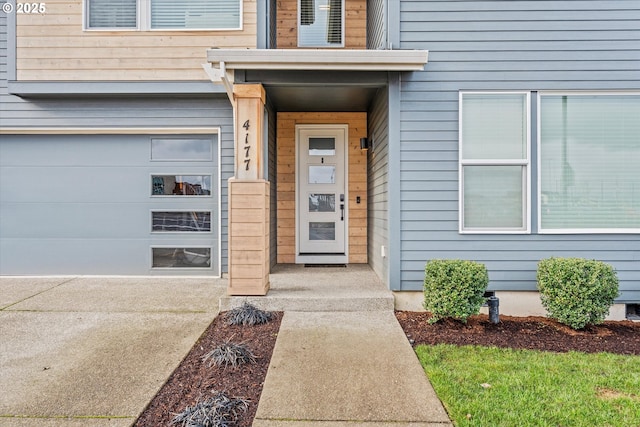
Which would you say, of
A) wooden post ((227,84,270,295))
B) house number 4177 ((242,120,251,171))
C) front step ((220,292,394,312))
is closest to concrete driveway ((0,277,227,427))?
front step ((220,292,394,312))

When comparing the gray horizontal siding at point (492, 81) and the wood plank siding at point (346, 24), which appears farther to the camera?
the wood plank siding at point (346, 24)

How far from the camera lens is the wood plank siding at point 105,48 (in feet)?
16.3

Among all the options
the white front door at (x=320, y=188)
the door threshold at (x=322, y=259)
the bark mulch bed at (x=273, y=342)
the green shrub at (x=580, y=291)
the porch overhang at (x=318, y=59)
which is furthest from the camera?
the white front door at (x=320, y=188)

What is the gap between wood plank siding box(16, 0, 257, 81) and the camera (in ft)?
16.3

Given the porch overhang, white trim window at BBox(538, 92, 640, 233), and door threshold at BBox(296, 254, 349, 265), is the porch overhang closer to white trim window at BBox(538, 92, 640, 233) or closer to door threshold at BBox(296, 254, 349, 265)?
white trim window at BBox(538, 92, 640, 233)

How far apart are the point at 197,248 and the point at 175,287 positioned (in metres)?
0.71

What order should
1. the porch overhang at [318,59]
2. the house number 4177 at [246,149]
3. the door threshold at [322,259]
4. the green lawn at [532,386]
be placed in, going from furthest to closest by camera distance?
the door threshold at [322,259] → the house number 4177 at [246,149] → the porch overhang at [318,59] → the green lawn at [532,386]

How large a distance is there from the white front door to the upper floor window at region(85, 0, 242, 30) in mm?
1938

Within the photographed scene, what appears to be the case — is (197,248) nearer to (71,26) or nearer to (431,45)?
(71,26)

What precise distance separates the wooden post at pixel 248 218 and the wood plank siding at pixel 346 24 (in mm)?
2719

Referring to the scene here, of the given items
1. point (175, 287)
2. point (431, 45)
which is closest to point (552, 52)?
point (431, 45)

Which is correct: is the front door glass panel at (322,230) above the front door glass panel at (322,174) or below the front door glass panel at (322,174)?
below

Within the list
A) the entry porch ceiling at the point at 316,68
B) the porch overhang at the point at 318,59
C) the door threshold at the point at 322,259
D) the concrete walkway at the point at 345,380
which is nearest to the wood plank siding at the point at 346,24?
the entry porch ceiling at the point at 316,68

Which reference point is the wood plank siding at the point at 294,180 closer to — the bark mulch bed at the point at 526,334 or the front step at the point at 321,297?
the front step at the point at 321,297
